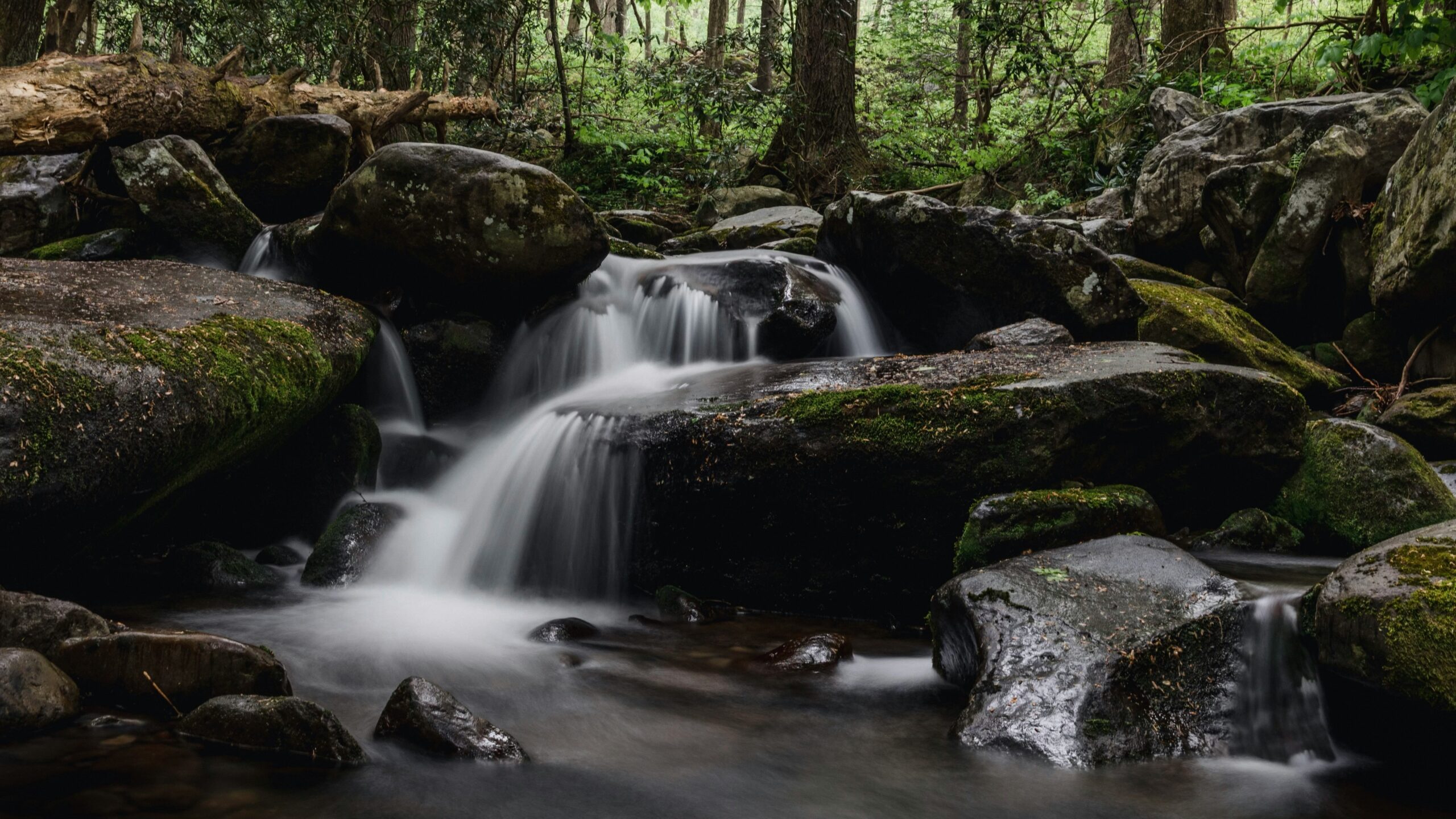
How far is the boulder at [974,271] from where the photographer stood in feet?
23.9

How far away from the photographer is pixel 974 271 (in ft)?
24.8

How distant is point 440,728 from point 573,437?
282 cm

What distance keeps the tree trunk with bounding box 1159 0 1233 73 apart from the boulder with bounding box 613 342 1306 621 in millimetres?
9091

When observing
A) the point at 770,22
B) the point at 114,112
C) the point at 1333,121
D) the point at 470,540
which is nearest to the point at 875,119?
the point at 770,22

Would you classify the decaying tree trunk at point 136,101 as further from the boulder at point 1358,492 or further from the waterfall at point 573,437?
the boulder at point 1358,492

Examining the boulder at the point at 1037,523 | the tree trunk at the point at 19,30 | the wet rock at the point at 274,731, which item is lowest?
the wet rock at the point at 274,731

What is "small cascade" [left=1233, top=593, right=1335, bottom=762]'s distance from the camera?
3.36 meters

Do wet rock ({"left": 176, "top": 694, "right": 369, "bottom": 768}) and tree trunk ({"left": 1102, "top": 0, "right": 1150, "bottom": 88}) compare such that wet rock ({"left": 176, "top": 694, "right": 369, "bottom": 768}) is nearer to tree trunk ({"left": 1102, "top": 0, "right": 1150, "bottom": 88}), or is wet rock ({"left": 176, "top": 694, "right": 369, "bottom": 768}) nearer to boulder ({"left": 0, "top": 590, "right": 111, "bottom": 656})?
boulder ({"left": 0, "top": 590, "right": 111, "bottom": 656})

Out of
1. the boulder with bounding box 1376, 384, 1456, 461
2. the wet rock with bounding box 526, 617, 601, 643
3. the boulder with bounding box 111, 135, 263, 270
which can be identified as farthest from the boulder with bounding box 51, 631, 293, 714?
the boulder with bounding box 1376, 384, 1456, 461

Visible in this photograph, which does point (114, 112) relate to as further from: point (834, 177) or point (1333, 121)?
point (1333, 121)

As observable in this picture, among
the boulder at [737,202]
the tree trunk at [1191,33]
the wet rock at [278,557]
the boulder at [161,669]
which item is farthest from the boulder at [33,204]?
the tree trunk at [1191,33]

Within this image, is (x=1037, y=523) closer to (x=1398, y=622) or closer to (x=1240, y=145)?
(x=1398, y=622)

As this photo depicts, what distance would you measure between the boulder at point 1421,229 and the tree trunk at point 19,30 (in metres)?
14.0

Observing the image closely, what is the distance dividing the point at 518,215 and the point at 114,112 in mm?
4030
